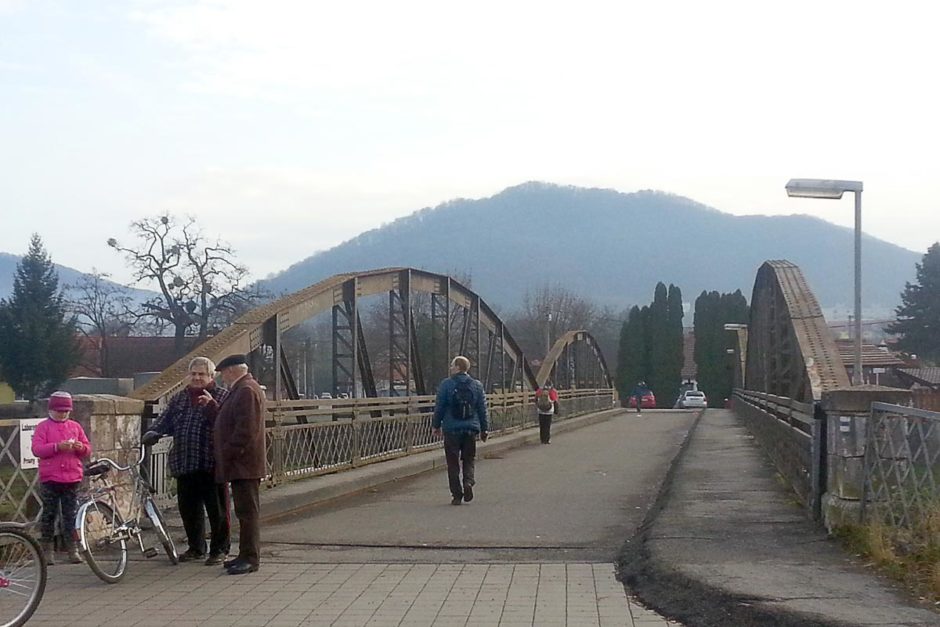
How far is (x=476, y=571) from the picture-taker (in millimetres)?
8406

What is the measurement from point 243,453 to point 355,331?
9.08m

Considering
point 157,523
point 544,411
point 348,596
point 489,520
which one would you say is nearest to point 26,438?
point 157,523

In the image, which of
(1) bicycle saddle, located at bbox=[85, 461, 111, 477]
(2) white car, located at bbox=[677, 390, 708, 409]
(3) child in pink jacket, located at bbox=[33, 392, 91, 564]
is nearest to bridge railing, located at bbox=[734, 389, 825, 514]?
(1) bicycle saddle, located at bbox=[85, 461, 111, 477]

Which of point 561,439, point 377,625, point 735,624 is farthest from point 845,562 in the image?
point 561,439

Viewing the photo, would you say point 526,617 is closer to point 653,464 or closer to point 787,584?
point 787,584

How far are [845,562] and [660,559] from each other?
4.07 ft

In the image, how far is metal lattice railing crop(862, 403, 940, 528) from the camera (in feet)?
24.0

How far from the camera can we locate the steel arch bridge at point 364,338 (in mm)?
13461

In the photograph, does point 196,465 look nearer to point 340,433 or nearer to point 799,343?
point 340,433

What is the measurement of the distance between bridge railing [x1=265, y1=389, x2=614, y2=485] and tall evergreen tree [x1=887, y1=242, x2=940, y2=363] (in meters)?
62.3

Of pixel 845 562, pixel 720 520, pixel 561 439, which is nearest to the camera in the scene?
pixel 845 562

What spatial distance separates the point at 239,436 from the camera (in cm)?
820

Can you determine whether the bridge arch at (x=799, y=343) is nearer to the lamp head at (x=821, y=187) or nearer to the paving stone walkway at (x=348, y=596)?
the lamp head at (x=821, y=187)

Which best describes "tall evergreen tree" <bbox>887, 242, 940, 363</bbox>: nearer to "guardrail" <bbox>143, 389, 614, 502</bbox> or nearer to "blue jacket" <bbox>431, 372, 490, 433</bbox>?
"guardrail" <bbox>143, 389, 614, 502</bbox>
